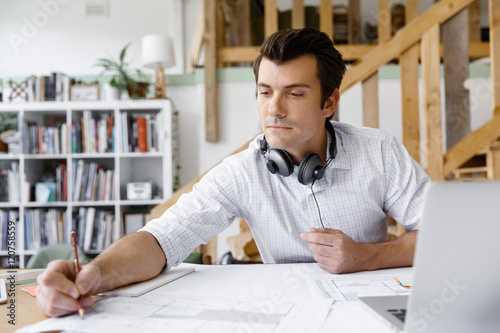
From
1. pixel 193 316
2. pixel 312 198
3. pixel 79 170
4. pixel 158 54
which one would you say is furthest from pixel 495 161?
pixel 79 170

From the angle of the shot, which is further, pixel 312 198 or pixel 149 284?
pixel 312 198

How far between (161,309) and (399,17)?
4998 mm

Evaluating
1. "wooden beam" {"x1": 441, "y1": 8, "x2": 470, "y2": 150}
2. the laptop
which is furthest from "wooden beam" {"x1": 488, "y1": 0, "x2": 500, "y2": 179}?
the laptop

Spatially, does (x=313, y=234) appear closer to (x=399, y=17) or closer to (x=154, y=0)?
(x=399, y=17)

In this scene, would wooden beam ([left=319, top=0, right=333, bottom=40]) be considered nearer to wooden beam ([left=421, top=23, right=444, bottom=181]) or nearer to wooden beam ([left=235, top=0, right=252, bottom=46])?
wooden beam ([left=235, top=0, right=252, bottom=46])

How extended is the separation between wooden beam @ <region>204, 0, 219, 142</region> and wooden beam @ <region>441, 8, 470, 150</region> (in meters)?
1.47

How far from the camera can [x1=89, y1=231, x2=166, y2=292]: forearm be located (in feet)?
2.82

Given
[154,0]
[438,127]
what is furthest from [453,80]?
[154,0]

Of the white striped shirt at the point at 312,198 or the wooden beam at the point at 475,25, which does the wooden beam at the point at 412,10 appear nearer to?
the wooden beam at the point at 475,25

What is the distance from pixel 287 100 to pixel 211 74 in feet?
6.23

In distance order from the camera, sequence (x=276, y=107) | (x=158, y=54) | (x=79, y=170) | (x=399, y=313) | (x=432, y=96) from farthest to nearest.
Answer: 1. (x=158, y=54)
2. (x=79, y=170)
3. (x=432, y=96)
4. (x=276, y=107)
5. (x=399, y=313)

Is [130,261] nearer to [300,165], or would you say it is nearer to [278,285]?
[278,285]

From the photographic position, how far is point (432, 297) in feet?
1.81

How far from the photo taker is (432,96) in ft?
6.81
